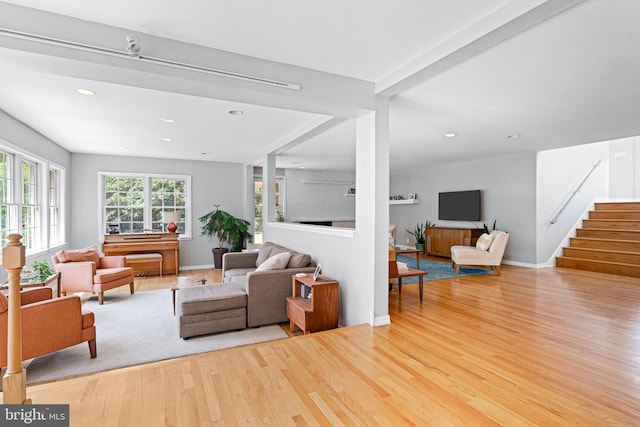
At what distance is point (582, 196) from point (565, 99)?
4.97 meters

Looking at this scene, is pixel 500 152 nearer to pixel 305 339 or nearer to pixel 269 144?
pixel 269 144

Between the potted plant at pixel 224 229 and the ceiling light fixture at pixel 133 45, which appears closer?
the ceiling light fixture at pixel 133 45

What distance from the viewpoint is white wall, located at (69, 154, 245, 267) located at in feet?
21.7

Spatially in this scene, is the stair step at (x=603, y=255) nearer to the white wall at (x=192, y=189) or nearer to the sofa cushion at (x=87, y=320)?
the white wall at (x=192, y=189)

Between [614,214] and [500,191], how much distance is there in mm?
2427

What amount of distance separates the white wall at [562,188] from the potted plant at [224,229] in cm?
630

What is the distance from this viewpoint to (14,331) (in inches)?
60.7

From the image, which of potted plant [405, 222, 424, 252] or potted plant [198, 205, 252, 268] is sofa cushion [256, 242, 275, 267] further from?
potted plant [405, 222, 424, 252]

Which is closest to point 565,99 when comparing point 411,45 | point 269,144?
point 411,45

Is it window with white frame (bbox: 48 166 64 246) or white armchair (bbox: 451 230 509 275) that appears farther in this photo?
white armchair (bbox: 451 230 509 275)

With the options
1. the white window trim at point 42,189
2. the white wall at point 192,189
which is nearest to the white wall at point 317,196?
the white wall at point 192,189

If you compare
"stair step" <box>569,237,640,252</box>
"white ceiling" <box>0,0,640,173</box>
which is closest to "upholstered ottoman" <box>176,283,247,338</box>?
"white ceiling" <box>0,0,640,173</box>

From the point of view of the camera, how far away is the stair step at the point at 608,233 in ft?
20.7

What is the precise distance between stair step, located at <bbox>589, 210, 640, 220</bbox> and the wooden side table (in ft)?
23.3
